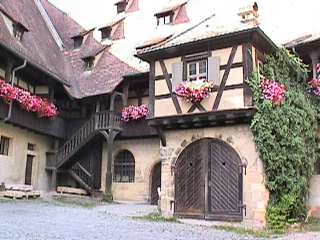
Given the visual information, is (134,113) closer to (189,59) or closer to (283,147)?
(189,59)

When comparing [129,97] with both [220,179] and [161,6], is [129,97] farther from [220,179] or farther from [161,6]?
[220,179]

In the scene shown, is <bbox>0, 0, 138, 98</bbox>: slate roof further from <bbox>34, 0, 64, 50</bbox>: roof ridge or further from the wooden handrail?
the wooden handrail

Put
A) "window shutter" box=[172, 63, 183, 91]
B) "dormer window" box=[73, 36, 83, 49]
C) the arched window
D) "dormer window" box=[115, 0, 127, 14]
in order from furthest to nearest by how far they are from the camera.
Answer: "dormer window" box=[115, 0, 127, 14] < "dormer window" box=[73, 36, 83, 49] < the arched window < "window shutter" box=[172, 63, 183, 91]

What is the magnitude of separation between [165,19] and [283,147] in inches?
476

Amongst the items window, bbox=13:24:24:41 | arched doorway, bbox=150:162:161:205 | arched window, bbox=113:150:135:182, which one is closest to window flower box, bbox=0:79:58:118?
window, bbox=13:24:24:41

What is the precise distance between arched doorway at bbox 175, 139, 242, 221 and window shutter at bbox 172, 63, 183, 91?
1.95 meters

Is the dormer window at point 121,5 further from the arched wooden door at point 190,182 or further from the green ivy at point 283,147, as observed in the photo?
the arched wooden door at point 190,182

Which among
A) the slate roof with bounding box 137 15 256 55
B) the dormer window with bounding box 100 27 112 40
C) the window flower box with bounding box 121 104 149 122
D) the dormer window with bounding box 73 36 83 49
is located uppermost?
the dormer window with bounding box 100 27 112 40

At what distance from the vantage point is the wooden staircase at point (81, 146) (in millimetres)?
20062

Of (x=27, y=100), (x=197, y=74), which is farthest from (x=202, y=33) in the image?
(x=27, y=100)

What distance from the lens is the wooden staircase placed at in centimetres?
2006

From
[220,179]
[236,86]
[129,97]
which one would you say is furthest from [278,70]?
[129,97]

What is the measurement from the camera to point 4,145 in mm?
19422

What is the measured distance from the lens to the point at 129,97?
21297 millimetres
